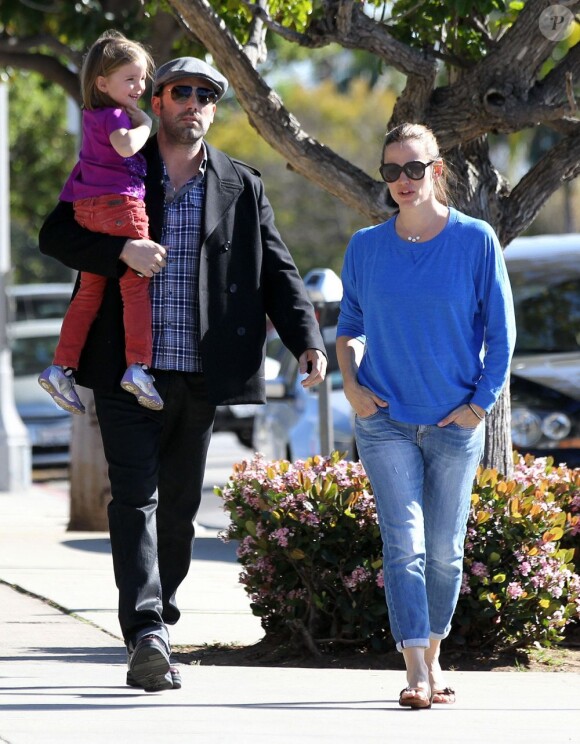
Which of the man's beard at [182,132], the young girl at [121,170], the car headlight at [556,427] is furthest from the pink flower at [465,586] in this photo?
the car headlight at [556,427]

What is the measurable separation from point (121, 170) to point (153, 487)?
1052mm

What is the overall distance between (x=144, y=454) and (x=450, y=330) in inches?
42.9

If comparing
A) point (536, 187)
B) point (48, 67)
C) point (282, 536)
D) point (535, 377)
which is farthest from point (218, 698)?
point (48, 67)

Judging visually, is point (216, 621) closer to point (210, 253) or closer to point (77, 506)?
point (210, 253)

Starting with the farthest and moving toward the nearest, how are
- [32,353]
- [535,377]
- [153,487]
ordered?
[32,353] < [535,377] < [153,487]

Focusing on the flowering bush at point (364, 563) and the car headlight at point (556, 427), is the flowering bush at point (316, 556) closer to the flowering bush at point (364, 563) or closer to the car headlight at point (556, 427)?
the flowering bush at point (364, 563)

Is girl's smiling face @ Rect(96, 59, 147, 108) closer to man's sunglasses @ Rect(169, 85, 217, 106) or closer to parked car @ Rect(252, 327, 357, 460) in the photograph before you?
man's sunglasses @ Rect(169, 85, 217, 106)

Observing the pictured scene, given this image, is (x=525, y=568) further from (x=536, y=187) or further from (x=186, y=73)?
(x=186, y=73)

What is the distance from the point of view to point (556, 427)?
9.13 meters

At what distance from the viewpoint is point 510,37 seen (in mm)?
6223

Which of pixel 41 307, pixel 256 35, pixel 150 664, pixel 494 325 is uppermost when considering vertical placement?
pixel 256 35

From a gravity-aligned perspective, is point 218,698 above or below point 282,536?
below

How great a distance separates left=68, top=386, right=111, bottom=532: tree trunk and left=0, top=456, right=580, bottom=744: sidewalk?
3.22m

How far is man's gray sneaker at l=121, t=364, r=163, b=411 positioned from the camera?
15.4 ft
